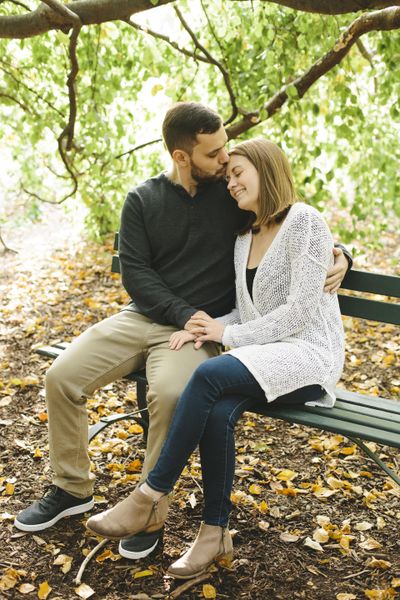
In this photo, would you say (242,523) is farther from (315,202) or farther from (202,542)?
(315,202)

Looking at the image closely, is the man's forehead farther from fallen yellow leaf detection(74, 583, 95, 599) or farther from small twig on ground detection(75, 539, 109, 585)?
fallen yellow leaf detection(74, 583, 95, 599)

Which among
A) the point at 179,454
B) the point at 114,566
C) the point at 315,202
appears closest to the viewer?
the point at 179,454

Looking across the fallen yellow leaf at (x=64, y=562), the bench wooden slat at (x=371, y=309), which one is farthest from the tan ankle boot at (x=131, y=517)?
the bench wooden slat at (x=371, y=309)

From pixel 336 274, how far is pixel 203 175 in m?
0.68

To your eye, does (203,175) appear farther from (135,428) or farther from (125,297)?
(125,297)

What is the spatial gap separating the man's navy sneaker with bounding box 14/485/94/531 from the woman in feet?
1.16

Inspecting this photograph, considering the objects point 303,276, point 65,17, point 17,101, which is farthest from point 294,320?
point 17,101

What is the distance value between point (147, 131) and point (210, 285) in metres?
3.93

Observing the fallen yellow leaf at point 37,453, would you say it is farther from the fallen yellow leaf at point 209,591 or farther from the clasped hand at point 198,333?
the fallen yellow leaf at point 209,591

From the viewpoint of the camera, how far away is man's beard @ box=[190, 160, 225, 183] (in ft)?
9.03

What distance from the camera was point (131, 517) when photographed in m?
2.31

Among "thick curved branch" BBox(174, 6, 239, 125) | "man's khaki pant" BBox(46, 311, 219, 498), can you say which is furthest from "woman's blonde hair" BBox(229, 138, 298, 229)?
"thick curved branch" BBox(174, 6, 239, 125)

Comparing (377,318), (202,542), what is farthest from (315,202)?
(202,542)

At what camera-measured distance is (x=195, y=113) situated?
2.66 m
